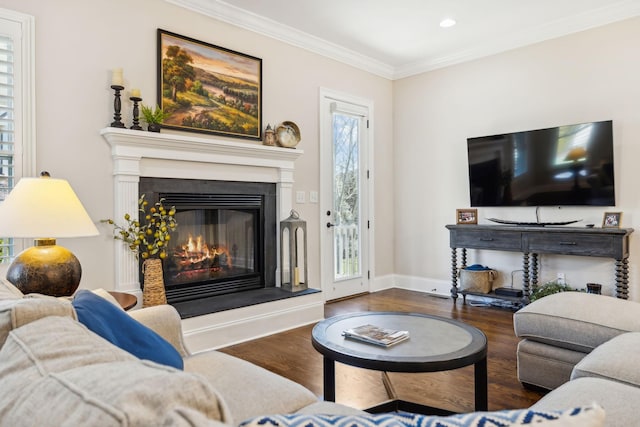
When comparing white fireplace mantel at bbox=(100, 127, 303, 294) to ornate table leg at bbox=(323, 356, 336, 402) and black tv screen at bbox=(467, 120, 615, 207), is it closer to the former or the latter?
ornate table leg at bbox=(323, 356, 336, 402)

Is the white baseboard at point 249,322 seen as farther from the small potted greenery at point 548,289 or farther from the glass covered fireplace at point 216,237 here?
the small potted greenery at point 548,289

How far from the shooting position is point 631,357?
5.24 ft

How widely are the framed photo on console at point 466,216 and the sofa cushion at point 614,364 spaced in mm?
2864

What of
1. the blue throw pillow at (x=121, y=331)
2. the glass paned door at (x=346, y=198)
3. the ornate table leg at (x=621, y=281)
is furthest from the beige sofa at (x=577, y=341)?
the glass paned door at (x=346, y=198)

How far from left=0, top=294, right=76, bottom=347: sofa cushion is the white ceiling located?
3.17 meters

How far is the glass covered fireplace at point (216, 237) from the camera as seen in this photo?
3.50 m

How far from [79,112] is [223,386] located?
2.43 meters

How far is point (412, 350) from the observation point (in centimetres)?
184

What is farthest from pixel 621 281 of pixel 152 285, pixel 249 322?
pixel 152 285

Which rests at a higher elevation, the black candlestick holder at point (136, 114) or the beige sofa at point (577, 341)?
the black candlestick holder at point (136, 114)

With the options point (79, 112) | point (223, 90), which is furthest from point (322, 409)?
point (223, 90)

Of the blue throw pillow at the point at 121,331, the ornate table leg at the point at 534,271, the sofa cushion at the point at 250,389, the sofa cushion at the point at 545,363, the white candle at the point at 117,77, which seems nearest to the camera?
the blue throw pillow at the point at 121,331

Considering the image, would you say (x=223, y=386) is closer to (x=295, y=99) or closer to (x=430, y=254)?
(x=295, y=99)

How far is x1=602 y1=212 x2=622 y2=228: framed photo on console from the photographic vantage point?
373 centimetres
